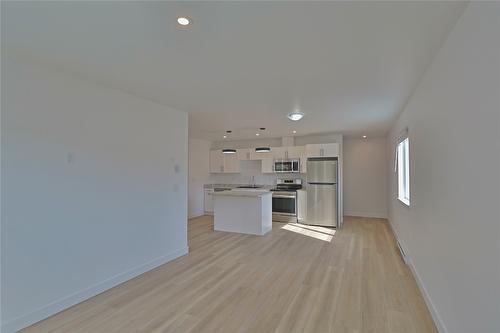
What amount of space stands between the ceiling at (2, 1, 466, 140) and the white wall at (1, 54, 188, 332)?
320mm

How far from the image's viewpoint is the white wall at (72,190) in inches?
91.0

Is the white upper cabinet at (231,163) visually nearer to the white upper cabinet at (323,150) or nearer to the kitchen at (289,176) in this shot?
the kitchen at (289,176)

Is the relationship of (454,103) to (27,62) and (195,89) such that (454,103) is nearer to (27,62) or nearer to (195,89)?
(195,89)

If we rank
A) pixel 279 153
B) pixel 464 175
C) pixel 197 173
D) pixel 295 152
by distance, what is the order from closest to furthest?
1. pixel 464 175
2. pixel 295 152
3. pixel 279 153
4. pixel 197 173

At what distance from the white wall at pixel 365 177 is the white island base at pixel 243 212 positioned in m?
3.21

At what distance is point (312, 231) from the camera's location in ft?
19.6

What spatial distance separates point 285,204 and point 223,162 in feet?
8.52

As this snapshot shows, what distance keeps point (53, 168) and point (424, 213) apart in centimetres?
407

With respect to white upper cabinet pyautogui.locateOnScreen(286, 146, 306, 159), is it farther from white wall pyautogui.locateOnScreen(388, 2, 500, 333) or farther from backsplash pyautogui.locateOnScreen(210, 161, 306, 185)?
white wall pyautogui.locateOnScreen(388, 2, 500, 333)

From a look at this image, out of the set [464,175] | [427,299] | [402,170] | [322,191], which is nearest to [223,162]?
[322,191]

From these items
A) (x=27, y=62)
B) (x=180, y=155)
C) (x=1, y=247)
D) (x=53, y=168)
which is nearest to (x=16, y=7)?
(x=27, y=62)

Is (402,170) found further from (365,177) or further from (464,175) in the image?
(464,175)

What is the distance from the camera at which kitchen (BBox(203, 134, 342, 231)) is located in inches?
254

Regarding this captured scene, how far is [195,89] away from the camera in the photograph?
10.5ft
